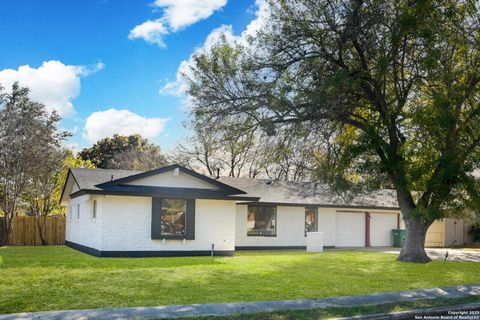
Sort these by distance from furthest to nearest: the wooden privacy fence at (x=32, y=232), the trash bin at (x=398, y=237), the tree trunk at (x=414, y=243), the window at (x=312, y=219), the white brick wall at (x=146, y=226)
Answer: the trash bin at (x=398, y=237) → the window at (x=312, y=219) → the wooden privacy fence at (x=32, y=232) → the white brick wall at (x=146, y=226) → the tree trunk at (x=414, y=243)

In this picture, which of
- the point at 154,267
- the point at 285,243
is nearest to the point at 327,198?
the point at 285,243

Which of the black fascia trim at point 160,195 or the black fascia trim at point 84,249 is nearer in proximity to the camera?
the black fascia trim at point 160,195

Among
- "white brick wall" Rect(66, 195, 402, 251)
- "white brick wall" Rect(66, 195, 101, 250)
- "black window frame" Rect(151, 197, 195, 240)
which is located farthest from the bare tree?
"black window frame" Rect(151, 197, 195, 240)

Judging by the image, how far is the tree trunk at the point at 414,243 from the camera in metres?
19.8

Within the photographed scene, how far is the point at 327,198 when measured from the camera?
29.7 m

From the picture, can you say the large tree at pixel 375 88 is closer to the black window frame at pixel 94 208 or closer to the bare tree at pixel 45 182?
the black window frame at pixel 94 208

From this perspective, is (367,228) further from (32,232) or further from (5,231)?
(5,231)

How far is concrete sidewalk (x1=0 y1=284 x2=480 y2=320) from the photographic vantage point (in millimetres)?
8891

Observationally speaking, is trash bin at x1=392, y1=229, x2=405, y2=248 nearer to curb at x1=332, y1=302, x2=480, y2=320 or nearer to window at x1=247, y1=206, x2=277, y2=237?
window at x1=247, y1=206, x2=277, y2=237

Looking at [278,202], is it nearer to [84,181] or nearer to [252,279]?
[84,181]

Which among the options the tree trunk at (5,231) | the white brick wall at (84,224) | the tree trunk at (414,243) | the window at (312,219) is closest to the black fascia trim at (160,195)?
the white brick wall at (84,224)

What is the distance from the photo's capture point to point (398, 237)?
31.0 meters

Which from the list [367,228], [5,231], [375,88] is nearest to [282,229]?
[367,228]

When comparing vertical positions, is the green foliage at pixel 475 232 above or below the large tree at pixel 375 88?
below
